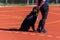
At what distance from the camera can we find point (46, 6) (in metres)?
10.9

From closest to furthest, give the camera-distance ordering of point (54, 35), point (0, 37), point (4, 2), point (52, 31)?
point (0, 37), point (54, 35), point (52, 31), point (4, 2)

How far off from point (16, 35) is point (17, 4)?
2072 cm

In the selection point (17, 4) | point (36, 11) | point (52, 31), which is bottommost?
point (17, 4)

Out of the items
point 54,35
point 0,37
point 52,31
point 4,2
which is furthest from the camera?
point 4,2

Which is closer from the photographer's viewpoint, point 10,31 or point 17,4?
point 10,31

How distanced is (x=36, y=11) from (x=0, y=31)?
1.51 meters

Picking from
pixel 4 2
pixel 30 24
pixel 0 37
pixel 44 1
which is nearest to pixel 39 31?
pixel 30 24

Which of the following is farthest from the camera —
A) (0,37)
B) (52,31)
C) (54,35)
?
(52,31)

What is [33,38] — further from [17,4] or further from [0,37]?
[17,4]

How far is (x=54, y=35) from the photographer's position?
10.5m

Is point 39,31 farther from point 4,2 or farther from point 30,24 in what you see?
point 4,2

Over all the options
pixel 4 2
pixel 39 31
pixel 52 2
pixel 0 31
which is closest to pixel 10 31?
pixel 0 31

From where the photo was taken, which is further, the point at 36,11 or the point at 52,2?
the point at 52,2

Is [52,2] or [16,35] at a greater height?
[16,35]
